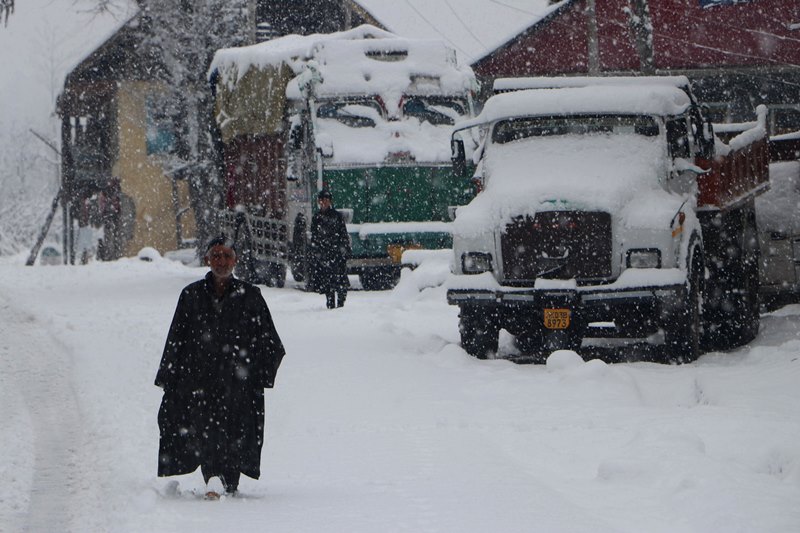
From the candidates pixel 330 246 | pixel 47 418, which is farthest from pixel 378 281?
pixel 47 418

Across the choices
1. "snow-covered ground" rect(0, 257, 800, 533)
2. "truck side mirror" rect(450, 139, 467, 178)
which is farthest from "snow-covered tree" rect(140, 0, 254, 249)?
"truck side mirror" rect(450, 139, 467, 178)

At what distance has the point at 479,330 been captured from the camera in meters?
14.9

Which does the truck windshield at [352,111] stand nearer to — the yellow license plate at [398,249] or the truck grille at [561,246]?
the yellow license plate at [398,249]

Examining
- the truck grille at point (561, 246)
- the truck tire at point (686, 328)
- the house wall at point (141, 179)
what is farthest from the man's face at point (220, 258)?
the house wall at point (141, 179)

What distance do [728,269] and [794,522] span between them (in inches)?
375

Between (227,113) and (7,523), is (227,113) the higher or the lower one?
the higher one

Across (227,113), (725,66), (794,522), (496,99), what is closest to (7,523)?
(794,522)

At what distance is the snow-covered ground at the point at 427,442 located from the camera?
297 inches

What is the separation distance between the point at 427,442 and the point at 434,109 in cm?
1371

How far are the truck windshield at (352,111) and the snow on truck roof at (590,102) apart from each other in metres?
7.54

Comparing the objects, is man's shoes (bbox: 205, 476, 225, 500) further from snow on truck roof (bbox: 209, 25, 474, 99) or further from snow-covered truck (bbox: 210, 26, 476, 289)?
snow on truck roof (bbox: 209, 25, 474, 99)

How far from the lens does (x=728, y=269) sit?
1650cm

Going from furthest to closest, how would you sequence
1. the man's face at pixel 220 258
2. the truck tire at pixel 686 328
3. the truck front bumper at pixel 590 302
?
the truck tire at pixel 686 328 < the truck front bumper at pixel 590 302 < the man's face at pixel 220 258

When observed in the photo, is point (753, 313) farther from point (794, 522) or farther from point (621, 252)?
point (794, 522)
